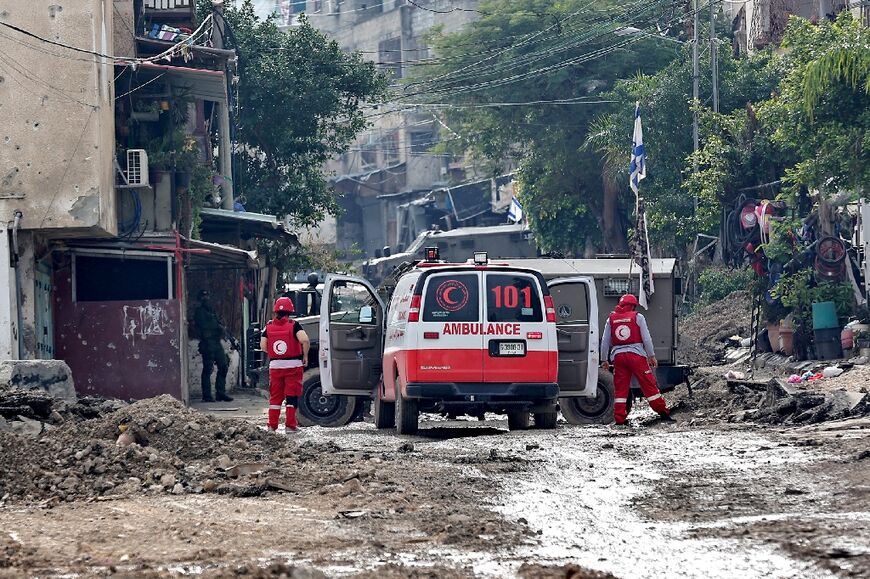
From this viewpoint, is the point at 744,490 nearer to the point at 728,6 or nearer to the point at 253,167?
the point at 253,167

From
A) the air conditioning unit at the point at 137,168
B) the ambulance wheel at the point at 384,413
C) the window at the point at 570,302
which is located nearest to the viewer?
the ambulance wheel at the point at 384,413

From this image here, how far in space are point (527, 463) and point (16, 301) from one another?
41.5 feet

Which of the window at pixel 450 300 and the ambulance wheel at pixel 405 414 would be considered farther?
the ambulance wheel at pixel 405 414

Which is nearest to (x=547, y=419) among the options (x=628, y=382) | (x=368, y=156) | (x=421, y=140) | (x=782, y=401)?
(x=628, y=382)

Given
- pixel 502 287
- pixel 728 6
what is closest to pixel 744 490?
pixel 502 287

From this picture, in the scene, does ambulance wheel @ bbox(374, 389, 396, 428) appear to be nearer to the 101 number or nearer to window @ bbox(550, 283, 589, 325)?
the 101 number

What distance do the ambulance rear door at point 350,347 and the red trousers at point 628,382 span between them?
2.97 meters

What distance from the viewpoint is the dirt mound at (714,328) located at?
107 ft

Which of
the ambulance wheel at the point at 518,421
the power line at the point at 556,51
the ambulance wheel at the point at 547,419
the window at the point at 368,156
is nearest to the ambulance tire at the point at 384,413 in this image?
the ambulance wheel at the point at 518,421

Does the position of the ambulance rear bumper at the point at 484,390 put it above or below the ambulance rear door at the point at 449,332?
below

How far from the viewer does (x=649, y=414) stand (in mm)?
19891

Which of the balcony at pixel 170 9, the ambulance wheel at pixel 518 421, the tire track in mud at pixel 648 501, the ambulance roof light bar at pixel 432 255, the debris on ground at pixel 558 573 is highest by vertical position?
the balcony at pixel 170 9

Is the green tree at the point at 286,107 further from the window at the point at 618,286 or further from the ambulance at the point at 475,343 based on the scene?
the ambulance at the point at 475,343

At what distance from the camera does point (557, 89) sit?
50188 mm
